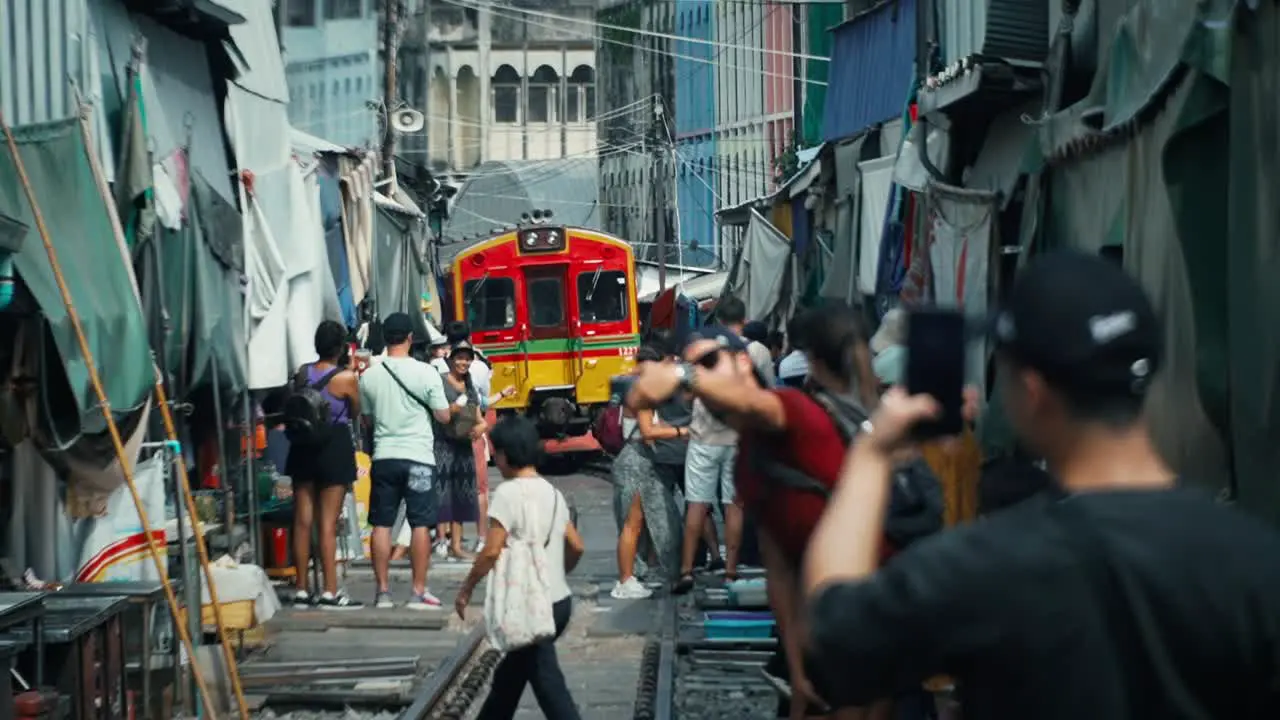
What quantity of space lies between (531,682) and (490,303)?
68.5 feet

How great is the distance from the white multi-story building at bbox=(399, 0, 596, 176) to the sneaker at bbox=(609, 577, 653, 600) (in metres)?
48.3

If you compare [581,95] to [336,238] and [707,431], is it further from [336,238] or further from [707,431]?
[707,431]

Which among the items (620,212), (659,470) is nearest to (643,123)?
(620,212)

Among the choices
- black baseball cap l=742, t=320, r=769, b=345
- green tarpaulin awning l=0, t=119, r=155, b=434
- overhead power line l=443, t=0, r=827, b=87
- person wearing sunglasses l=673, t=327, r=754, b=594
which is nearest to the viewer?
green tarpaulin awning l=0, t=119, r=155, b=434

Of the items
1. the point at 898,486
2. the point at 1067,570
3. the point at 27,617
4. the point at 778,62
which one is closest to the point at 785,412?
the point at 898,486

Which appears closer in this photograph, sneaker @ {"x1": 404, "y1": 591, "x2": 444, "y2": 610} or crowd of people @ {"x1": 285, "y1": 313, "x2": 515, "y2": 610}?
crowd of people @ {"x1": 285, "y1": 313, "x2": 515, "y2": 610}

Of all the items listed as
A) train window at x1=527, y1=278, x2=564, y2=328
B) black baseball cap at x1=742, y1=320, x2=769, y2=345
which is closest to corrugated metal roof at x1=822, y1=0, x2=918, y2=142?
black baseball cap at x1=742, y1=320, x2=769, y2=345

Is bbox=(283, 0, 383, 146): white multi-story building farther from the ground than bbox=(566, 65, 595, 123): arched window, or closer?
closer

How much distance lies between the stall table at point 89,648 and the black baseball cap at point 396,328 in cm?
446

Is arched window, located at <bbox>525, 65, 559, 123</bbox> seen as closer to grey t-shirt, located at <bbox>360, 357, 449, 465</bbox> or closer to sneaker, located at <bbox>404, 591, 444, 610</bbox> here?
grey t-shirt, located at <bbox>360, 357, 449, 465</bbox>

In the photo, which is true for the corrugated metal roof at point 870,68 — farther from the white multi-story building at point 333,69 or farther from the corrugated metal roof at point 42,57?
the white multi-story building at point 333,69

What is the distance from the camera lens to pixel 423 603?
12578 millimetres

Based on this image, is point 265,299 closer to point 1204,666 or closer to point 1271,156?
point 1271,156

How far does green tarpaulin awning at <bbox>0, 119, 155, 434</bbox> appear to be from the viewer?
8.11 meters
